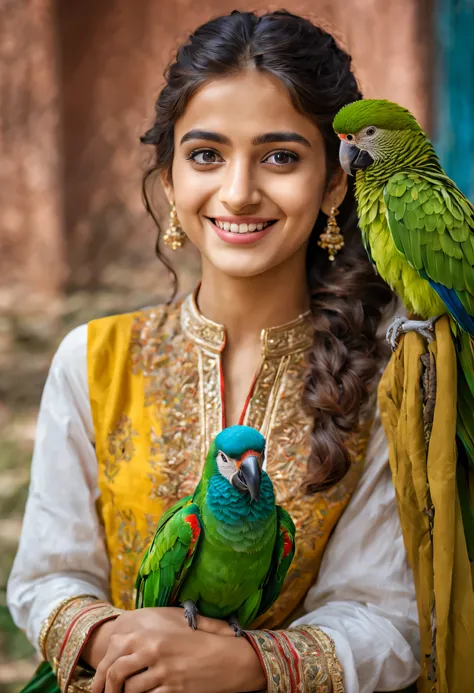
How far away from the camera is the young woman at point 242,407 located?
155 centimetres

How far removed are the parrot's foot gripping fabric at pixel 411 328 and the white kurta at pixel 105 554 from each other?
12.7 inches

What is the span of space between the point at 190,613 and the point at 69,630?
30 centimetres

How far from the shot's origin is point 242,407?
1.81 metres

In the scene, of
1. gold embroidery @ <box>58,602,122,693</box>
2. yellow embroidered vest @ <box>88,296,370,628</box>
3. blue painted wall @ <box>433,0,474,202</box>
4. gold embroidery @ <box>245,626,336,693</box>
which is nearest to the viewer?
gold embroidery @ <box>245,626,336,693</box>

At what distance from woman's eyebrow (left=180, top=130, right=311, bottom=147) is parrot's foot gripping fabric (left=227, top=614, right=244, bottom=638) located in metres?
0.86

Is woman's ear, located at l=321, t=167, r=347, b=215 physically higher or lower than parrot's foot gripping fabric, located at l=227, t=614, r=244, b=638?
higher

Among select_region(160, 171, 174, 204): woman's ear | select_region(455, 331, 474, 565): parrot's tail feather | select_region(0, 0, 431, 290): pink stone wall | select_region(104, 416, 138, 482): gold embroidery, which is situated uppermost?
select_region(0, 0, 431, 290): pink stone wall

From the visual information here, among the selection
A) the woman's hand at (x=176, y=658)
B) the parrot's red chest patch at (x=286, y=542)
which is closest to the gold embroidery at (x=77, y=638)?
the woman's hand at (x=176, y=658)

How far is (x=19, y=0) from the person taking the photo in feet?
13.5

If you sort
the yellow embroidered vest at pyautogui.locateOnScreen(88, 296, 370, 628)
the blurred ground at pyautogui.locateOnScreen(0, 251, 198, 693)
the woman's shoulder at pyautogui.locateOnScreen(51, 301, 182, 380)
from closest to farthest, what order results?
the yellow embroidered vest at pyautogui.locateOnScreen(88, 296, 370, 628)
the woman's shoulder at pyautogui.locateOnScreen(51, 301, 182, 380)
the blurred ground at pyautogui.locateOnScreen(0, 251, 198, 693)

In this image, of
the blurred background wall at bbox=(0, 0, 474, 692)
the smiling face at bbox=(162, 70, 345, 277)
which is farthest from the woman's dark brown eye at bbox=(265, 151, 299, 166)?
the blurred background wall at bbox=(0, 0, 474, 692)

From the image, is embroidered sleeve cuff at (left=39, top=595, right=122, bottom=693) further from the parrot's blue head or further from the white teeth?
the white teeth

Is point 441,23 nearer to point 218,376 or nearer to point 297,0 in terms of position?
point 297,0

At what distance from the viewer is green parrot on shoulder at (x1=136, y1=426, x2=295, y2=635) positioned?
4.22 feet
